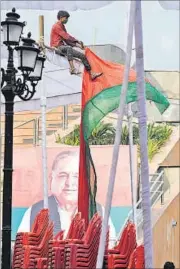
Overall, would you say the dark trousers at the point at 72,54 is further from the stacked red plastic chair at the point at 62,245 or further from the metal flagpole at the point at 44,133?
the stacked red plastic chair at the point at 62,245

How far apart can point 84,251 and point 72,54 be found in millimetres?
5757

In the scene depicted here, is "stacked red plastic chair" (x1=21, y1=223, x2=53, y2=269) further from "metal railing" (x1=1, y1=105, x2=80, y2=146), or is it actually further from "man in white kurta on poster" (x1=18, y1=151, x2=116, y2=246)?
"metal railing" (x1=1, y1=105, x2=80, y2=146)

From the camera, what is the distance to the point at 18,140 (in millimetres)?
A: 19578

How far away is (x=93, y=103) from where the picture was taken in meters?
13.2

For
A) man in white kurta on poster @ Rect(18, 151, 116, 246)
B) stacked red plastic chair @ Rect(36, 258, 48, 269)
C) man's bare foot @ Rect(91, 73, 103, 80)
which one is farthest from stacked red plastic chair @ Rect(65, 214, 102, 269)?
man in white kurta on poster @ Rect(18, 151, 116, 246)

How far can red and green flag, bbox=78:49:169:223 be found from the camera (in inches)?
484

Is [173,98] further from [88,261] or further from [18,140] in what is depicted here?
[88,261]

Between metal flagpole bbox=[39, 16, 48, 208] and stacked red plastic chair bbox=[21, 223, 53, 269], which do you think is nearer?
stacked red plastic chair bbox=[21, 223, 53, 269]

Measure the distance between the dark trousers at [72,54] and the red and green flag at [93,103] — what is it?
0.26 ft

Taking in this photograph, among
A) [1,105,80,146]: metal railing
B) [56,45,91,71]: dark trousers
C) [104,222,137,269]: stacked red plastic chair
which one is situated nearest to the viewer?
[104,222,137,269]: stacked red plastic chair

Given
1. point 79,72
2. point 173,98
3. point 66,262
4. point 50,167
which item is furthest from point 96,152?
point 66,262

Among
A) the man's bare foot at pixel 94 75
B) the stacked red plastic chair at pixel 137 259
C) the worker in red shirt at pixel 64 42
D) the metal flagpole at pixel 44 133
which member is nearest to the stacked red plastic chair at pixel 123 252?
the stacked red plastic chair at pixel 137 259

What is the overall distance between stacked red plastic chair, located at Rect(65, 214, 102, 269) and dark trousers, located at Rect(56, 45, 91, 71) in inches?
200

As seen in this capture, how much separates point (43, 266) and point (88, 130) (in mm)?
4404
